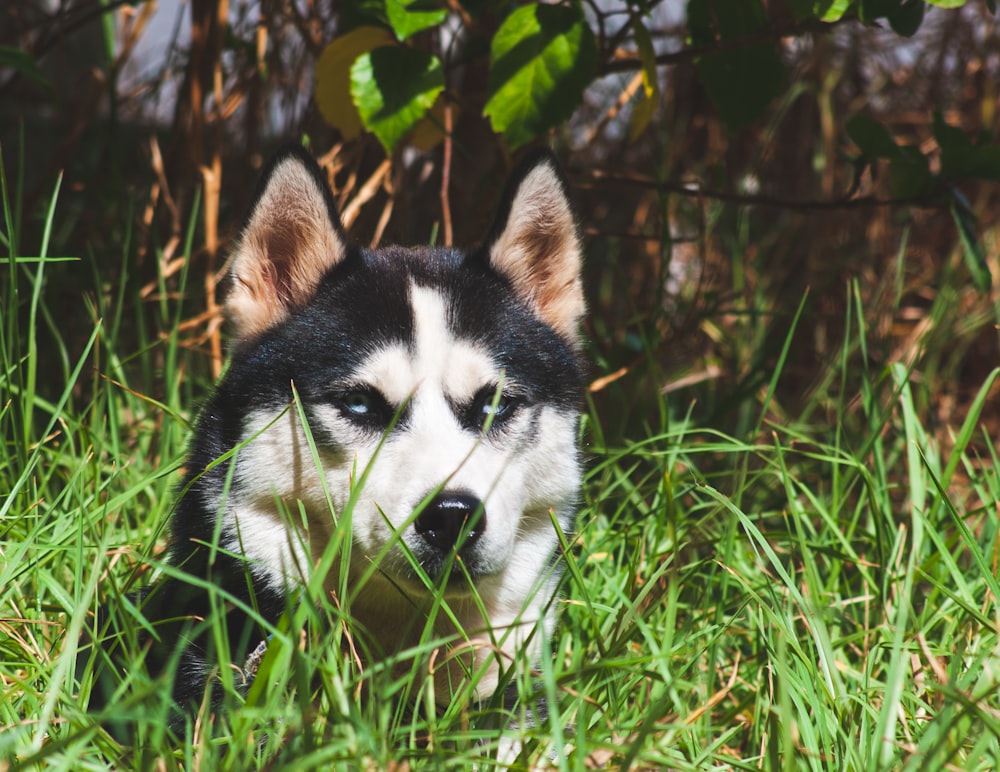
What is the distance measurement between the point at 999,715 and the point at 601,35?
7.38 feet

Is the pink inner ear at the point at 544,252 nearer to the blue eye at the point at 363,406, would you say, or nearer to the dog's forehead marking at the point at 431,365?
the dog's forehead marking at the point at 431,365

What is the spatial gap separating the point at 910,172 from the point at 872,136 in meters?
0.18

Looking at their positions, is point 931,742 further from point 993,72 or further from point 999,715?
point 993,72

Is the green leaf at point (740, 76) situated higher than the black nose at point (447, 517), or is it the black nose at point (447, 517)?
the green leaf at point (740, 76)

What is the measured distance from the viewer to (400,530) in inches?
68.8

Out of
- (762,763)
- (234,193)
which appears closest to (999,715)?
(762,763)

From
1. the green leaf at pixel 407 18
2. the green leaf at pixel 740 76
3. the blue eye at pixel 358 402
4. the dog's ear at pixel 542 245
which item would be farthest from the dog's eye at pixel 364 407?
the green leaf at pixel 740 76

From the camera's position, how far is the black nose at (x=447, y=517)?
75.0 inches

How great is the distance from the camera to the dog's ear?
2.47m

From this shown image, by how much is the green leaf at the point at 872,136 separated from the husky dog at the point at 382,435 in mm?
1023

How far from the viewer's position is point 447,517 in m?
1.91

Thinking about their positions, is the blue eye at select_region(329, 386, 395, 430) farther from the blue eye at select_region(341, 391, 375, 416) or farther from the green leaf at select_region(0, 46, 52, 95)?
the green leaf at select_region(0, 46, 52, 95)

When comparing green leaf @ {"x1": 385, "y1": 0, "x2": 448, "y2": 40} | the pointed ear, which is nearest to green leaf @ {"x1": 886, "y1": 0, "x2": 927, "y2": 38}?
green leaf @ {"x1": 385, "y1": 0, "x2": 448, "y2": 40}

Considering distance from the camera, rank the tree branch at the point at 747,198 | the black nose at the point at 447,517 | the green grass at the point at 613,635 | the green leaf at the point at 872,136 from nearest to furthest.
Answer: the green grass at the point at 613,635, the black nose at the point at 447,517, the green leaf at the point at 872,136, the tree branch at the point at 747,198
